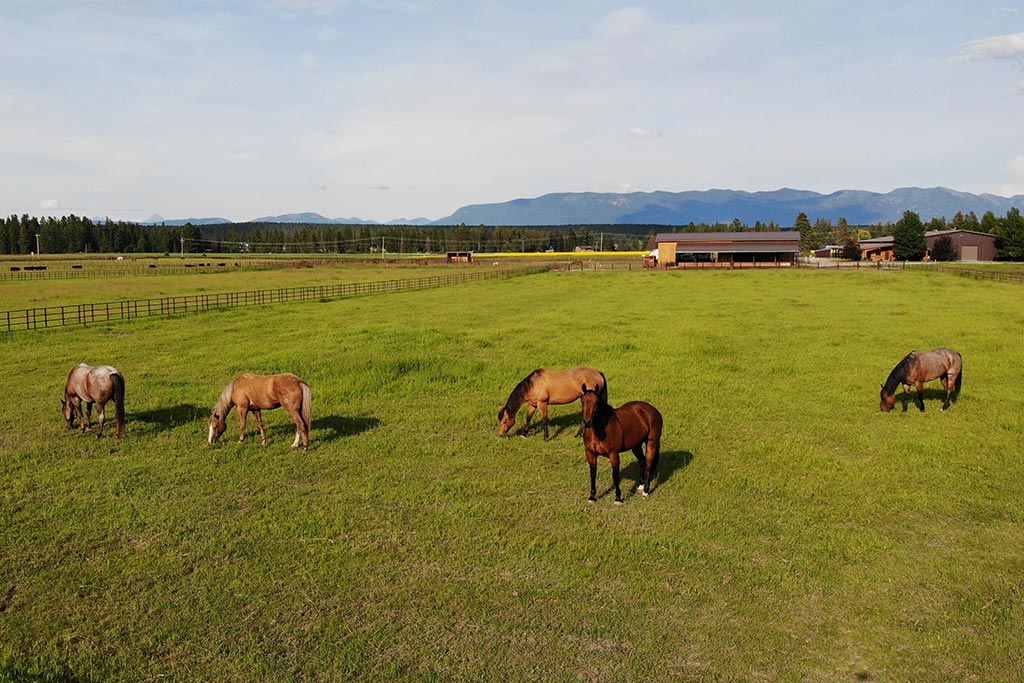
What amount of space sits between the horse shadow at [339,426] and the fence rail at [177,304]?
20416mm

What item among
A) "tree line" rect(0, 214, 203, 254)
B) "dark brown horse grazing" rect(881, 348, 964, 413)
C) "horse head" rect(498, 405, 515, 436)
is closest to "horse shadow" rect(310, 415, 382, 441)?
"horse head" rect(498, 405, 515, 436)

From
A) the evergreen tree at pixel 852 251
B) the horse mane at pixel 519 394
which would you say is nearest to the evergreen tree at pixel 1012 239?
the evergreen tree at pixel 852 251

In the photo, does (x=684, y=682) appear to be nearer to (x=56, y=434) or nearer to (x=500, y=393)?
(x=500, y=393)

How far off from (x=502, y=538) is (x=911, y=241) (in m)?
102

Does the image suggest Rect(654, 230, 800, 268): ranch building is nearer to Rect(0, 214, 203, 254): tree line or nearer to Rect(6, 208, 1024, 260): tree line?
Rect(6, 208, 1024, 260): tree line

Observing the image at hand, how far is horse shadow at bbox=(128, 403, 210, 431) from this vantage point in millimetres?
14723

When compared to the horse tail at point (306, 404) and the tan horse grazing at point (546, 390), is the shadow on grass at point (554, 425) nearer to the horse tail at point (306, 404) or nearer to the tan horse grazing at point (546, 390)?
the tan horse grazing at point (546, 390)

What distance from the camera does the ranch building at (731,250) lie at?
291 feet

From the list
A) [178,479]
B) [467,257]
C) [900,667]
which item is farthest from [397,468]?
[467,257]

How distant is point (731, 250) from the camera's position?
9044 cm

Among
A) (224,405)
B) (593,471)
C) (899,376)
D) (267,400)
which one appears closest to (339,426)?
(267,400)

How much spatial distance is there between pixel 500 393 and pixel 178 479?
27.2 ft

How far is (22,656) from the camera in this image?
6.49m

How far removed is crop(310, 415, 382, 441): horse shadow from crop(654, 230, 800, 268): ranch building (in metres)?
74.0
